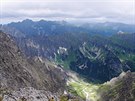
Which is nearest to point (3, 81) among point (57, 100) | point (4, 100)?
point (57, 100)

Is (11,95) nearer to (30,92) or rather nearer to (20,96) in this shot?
(20,96)

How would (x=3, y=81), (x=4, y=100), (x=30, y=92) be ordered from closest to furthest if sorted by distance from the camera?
1. (x=4, y=100)
2. (x=30, y=92)
3. (x=3, y=81)

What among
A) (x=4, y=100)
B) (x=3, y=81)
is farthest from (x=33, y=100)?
(x=3, y=81)

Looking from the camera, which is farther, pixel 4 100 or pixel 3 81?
pixel 3 81

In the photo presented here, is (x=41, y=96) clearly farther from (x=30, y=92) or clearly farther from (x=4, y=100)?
(x=4, y=100)

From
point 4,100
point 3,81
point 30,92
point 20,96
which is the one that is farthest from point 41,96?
point 3,81

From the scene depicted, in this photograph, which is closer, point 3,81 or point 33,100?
point 33,100

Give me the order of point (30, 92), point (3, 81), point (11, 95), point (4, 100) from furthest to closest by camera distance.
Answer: point (3, 81), point (30, 92), point (11, 95), point (4, 100)

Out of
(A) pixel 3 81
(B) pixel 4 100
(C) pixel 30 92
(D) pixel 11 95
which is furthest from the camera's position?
(A) pixel 3 81
